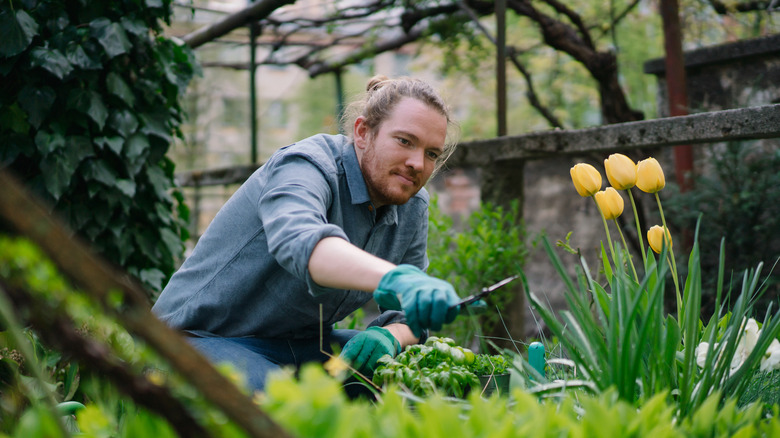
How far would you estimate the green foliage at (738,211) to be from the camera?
118 inches

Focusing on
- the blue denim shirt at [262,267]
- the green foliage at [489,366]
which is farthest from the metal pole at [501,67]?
the green foliage at [489,366]

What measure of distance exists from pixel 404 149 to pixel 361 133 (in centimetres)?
22

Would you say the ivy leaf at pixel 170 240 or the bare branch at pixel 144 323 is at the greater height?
the bare branch at pixel 144 323

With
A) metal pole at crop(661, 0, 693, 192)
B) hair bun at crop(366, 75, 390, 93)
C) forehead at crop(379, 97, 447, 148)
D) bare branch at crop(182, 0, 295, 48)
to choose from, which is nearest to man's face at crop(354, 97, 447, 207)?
forehead at crop(379, 97, 447, 148)

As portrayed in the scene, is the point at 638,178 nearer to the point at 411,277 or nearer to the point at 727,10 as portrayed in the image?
the point at 411,277

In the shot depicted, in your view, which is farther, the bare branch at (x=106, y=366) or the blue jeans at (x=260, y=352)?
the blue jeans at (x=260, y=352)

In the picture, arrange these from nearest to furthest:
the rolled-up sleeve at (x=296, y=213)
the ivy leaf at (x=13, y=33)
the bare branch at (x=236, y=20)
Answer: the rolled-up sleeve at (x=296, y=213) → the ivy leaf at (x=13, y=33) → the bare branch at (x=236, y=20)

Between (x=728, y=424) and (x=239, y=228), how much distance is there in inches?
56.0

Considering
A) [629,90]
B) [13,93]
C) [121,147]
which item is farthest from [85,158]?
[629,90]

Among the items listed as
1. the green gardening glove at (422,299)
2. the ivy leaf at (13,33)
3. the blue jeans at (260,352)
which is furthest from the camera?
the ivy leaf at (13,33)

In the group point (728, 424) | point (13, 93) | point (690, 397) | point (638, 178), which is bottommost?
point (690, 397)

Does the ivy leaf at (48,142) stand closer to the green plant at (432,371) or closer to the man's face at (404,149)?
the man's face at (404,149)

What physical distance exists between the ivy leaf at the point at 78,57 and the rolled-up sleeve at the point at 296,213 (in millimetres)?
1329

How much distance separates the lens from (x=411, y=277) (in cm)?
110
